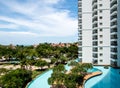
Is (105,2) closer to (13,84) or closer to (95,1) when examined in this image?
(95,1)

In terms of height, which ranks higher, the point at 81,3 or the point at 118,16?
the point at 81,3

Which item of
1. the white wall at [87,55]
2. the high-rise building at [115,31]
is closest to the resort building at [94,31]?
the white wall at [87,55]

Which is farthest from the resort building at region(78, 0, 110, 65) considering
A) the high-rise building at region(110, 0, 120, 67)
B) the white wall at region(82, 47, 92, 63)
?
the high-rise building at region(110, 0, 120, 67)

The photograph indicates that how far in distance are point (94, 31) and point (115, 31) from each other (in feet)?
35.7

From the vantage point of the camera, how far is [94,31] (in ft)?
233

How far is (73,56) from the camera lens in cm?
9700

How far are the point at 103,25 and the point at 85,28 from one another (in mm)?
7853

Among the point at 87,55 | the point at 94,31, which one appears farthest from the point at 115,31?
the point at 87,55

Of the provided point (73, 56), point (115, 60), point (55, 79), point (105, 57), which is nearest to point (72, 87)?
point (55, 79)

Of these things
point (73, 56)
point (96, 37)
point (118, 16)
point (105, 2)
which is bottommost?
point (73, 56)

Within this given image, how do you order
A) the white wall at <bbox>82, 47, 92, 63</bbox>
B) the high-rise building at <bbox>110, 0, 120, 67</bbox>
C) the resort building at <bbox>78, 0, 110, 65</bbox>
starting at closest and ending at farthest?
the high-rise building at <bbox>110, 0, 120, 67</bbox> → the resort building at <bbox>78, 0, 110, 65</bbox> → the white wall at <bbox>82, 47, 92, 63</bbox>

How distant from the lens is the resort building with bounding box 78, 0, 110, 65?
67.4 metres

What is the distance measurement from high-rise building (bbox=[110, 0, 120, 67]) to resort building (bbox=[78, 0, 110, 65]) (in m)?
3.03

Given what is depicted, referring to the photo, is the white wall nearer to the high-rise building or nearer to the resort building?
the resort building
